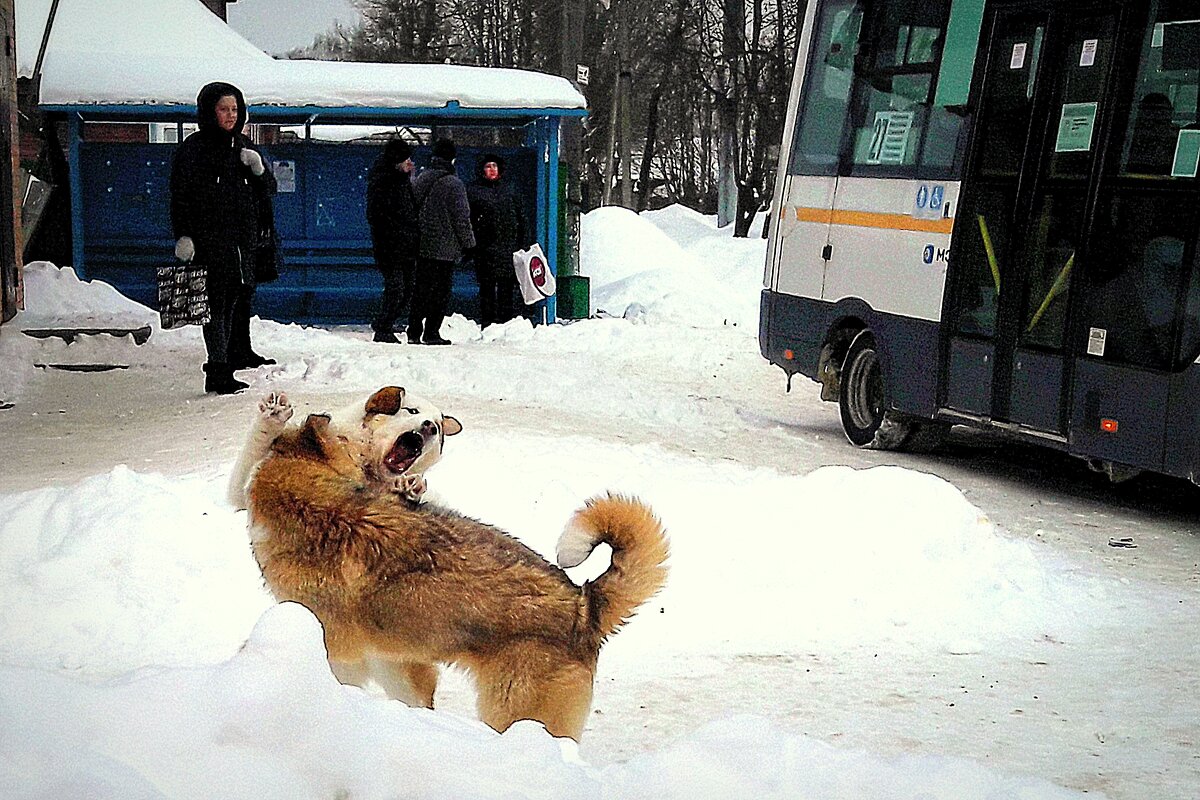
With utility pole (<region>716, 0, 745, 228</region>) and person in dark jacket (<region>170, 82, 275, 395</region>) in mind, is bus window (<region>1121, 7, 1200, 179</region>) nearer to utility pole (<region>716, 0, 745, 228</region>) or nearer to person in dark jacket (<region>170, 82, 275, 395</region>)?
person in dark jacket (<region>170, 82, 275, 395</region>)

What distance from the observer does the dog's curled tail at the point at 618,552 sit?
406 centimetres

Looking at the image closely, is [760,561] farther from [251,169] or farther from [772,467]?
[251,169]

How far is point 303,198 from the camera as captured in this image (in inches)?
734

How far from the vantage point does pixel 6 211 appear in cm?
1595

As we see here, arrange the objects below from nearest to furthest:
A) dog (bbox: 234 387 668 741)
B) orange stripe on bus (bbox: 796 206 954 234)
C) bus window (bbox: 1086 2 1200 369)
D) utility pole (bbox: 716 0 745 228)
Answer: dog (bbox: 234 387 668 741)
bus window (bbox: 1086 2 1200 369)
orange stripe on bus (bbox: 796 206 954 234)
utility pole (bbox: 716 0 745 228)

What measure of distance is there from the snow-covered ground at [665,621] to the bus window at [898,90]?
208 centimetres

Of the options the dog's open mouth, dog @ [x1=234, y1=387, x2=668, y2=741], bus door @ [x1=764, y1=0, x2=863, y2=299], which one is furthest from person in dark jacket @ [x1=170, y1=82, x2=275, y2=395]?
dog @ [x1=234, y1=387, x2=668, y2=741]

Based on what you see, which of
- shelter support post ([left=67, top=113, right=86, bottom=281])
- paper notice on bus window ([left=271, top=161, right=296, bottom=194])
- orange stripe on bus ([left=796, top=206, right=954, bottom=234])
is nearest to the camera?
orange stripe on bus ([left=796, top=206, right=954, bottom=234])

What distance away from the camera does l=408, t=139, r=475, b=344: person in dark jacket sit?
16297 mm

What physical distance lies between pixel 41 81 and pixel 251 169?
293 inches

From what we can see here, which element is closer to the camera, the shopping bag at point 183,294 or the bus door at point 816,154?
the shopping bag at point 183,294

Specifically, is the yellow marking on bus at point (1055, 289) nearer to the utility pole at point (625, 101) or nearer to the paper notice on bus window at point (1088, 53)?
the paper notice on bus window at point (1088, 53)

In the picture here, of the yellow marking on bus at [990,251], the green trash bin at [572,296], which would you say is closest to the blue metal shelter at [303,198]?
the green trash bin at [572,296]

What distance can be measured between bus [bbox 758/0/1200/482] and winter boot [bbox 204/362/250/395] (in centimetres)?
415
